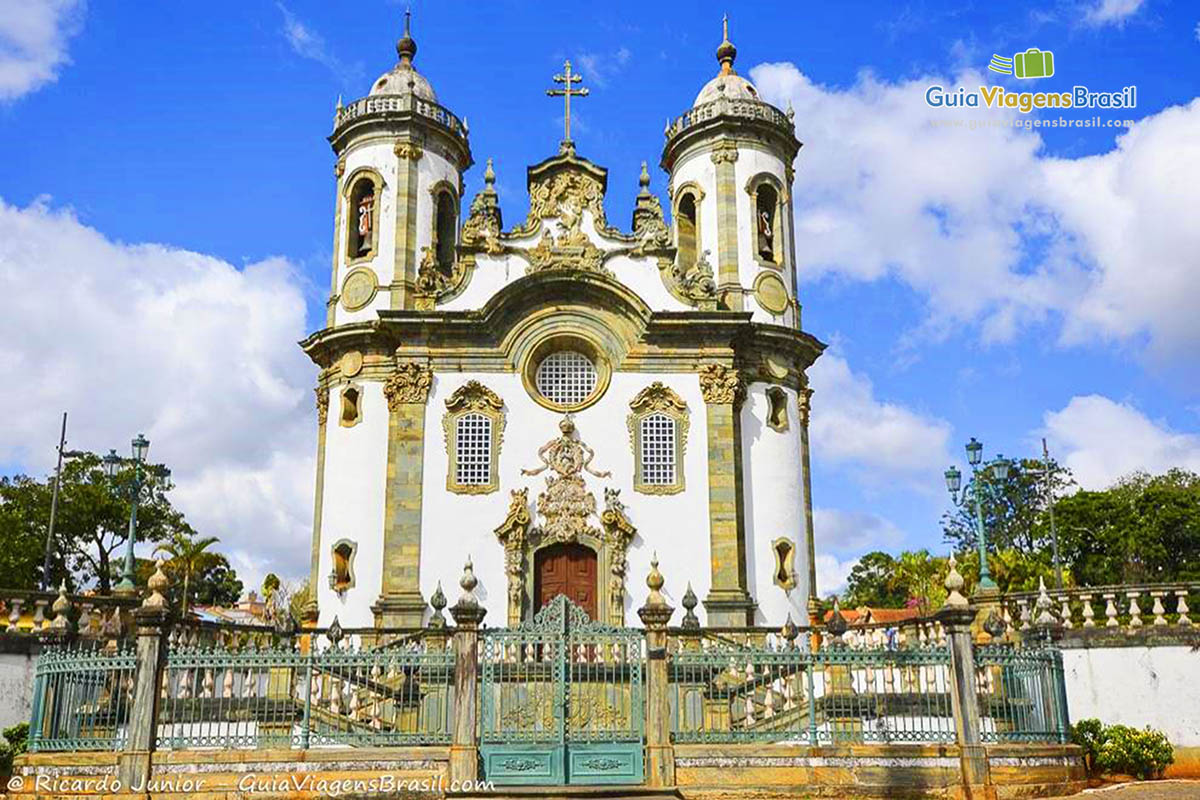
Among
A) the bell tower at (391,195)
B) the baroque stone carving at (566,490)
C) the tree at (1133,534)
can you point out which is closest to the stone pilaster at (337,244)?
the bell tower at (391,195)

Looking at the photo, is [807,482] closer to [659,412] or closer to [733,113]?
[659,412]

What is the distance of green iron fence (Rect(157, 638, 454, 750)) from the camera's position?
13.0 m

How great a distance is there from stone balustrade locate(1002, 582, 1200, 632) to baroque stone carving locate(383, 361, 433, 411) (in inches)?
521

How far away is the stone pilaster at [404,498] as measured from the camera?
22328mm

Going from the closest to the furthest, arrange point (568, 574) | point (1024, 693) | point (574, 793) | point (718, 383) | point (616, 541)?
point (574, 793) → point (1024, 693) → point (616, 541) → point (568, 574) → point (718, 383)

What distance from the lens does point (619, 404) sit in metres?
24.0

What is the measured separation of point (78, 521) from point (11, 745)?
28.1 metres

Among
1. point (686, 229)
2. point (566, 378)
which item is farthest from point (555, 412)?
point (686, 229)

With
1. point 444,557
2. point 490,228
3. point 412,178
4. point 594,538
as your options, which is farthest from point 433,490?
point 412,178

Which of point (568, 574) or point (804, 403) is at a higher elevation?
point (804, 403)

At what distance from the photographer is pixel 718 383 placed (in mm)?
24094

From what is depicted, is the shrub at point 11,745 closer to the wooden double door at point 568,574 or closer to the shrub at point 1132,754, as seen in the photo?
the wooden double door at point 568,574

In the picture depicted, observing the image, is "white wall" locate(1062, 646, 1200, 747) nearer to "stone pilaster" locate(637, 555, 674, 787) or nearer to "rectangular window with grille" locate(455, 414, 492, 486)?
"stone pilaster" locate(637, 555, 674, 787)

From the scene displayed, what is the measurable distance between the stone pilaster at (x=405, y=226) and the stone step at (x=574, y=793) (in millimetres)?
14844
